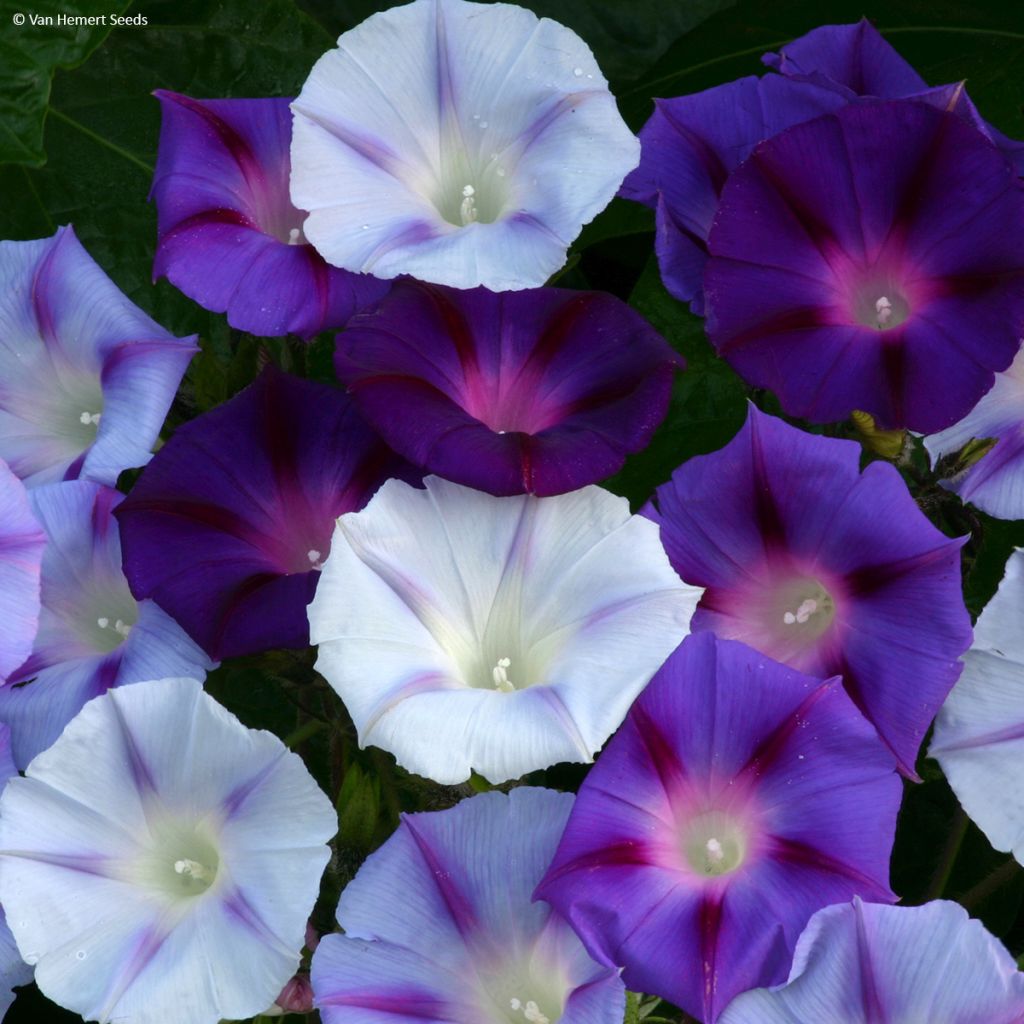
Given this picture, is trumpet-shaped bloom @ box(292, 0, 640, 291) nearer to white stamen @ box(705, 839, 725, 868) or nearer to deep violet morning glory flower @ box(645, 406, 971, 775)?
deep violet morning glory flower @ box(645, 406, 971, 775)

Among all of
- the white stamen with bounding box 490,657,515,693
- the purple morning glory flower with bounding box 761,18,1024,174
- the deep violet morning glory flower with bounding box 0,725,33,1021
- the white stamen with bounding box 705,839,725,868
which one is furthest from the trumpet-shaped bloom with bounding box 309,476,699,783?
the purple morning glory flower with bounding box 761,18,1024,174

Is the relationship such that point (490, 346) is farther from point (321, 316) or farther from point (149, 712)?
point (149, 712)

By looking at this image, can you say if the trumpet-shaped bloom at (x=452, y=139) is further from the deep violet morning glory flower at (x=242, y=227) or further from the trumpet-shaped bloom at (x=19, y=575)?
the trumpet-shaped bloom at (x=19, y=575)

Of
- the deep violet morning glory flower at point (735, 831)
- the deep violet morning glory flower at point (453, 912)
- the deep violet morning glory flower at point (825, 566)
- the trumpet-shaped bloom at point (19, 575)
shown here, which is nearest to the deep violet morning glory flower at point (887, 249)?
the deep violet morning glory flower at point (825, 566)

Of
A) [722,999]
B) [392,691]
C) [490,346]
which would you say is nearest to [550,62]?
[490,346]

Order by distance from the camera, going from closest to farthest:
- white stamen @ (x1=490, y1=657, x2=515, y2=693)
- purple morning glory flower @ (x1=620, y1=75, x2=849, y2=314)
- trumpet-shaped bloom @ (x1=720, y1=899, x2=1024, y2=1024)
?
trumpet-shaped bloom @ (x1=720, y1=899, x2=1024, y2=1024) < white stamen @ (x1=490, y1=657, x2=515, y2=693) < purple morning glory flower @ (x1=620, y1=75, x2=849, y2=314)

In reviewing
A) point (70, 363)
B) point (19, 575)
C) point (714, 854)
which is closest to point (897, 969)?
point (714, 854)
